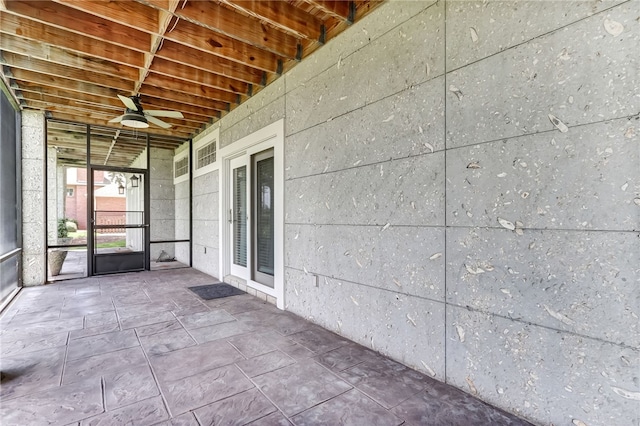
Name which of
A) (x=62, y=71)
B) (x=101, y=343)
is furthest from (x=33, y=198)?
(x=101, y=343)

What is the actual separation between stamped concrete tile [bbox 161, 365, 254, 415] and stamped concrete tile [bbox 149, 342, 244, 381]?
93mm

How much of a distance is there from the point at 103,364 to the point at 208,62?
3673 millimetres

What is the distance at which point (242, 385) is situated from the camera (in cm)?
227

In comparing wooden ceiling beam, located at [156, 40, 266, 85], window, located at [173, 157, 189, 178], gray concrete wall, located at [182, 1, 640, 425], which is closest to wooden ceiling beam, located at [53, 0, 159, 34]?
wooden ceiling beam, located at [156, 40, 266, 85]

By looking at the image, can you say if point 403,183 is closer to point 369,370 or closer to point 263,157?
point 369,370

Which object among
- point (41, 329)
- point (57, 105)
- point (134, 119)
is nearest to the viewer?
point (41, 329)

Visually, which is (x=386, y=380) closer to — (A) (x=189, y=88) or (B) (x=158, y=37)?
(B) (x=158, y=37)

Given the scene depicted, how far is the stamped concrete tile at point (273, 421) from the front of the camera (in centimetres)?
185

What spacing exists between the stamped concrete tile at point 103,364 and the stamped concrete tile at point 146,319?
0.75m

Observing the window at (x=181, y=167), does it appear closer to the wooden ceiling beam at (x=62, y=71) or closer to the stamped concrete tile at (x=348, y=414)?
the wooden ceiling beam at (x=62, y=71)

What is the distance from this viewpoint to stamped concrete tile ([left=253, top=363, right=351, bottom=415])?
2.07 m

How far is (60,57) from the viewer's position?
396 centimetres

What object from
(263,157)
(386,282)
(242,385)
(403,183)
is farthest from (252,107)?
(242,385)

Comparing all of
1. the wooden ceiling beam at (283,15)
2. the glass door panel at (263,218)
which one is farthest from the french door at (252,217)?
the wooden ceiling beam at (283,15)
